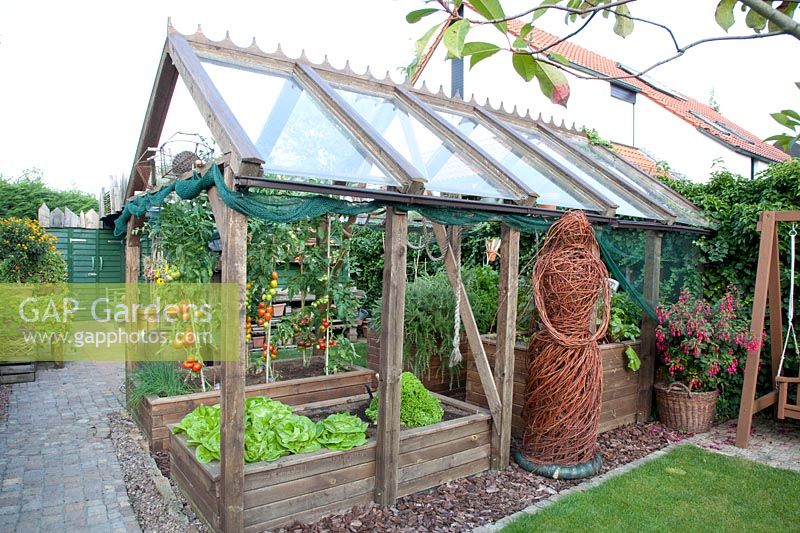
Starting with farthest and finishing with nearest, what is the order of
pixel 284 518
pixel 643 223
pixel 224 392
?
1. pixel 643 223
2. pixel 284 518
3. pixel 224 392

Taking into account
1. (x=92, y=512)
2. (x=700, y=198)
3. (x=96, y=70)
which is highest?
(x=96, y=70)

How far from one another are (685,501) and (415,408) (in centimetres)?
192

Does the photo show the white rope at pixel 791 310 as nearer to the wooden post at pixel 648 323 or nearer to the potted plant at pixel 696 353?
the potted plant at pixel 696 353

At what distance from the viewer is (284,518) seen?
313cm

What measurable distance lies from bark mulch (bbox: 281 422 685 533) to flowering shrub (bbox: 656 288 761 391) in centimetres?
105

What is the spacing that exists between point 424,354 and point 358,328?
14.5ft

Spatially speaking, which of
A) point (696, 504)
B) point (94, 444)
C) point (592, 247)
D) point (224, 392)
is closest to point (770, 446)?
point (696, 504)

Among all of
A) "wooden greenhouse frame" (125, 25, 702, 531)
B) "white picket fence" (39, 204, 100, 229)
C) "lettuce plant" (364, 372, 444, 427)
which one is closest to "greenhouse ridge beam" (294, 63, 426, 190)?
"wooden greenhouse frame" (125, 25, 702, 531)

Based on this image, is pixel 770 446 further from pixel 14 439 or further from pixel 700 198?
pixel 14 439

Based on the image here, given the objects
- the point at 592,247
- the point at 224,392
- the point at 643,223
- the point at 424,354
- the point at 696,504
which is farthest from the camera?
the point at 424,354

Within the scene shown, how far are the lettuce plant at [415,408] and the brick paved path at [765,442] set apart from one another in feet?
8.28

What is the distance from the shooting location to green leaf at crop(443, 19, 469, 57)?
3.49 feet

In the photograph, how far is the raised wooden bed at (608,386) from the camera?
15.8 ft

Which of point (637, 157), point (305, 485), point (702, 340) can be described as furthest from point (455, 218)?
point (637, 157)
